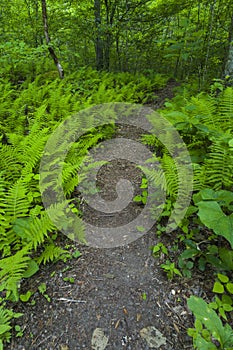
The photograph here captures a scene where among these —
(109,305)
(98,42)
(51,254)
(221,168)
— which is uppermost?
(98,42)

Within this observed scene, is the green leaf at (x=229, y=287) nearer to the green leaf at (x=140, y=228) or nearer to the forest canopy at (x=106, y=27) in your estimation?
the green leaf at (x=140, y=228)

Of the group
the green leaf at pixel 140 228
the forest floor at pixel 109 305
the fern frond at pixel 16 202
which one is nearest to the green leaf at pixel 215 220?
the forest floor at pixel 109 305

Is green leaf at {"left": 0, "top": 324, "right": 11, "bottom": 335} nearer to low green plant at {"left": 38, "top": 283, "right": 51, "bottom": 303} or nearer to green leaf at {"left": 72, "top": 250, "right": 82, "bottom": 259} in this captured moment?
low green plant at {"left": 38, "top": 283, "right": 51, "bottom": 303}

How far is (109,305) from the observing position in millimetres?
2254

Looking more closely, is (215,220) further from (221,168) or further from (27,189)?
(27,189)

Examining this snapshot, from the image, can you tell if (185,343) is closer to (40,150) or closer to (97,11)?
(40,150)

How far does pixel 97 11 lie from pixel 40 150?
6637mm

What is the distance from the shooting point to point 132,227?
10.1 feet

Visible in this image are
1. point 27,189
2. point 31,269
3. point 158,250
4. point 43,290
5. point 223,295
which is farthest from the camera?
point 27,189

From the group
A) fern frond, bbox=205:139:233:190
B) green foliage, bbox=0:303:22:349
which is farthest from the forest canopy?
green foliage, bbox=0:303:22:349

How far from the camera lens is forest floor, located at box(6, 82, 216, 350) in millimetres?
2008

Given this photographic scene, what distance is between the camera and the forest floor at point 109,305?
2.01 meters

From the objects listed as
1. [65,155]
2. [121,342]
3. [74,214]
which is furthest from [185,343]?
[65,155]

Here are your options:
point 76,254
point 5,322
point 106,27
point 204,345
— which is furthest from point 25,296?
point 106,27
